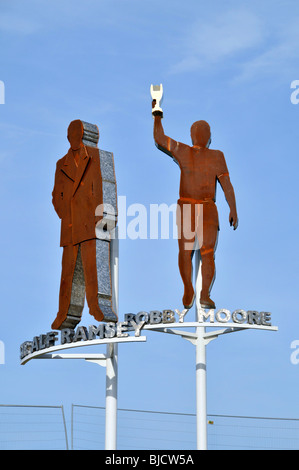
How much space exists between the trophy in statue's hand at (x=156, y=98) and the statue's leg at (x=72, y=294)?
12.1 ft

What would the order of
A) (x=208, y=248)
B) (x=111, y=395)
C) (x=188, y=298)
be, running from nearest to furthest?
1. (x=111, y=395)
2. (x=188, y=298)
3. (x=208, y=248)

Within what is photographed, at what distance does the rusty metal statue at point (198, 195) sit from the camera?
102 feet

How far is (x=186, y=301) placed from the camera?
30.9m

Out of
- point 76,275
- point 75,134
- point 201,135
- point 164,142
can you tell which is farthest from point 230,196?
point 76,275

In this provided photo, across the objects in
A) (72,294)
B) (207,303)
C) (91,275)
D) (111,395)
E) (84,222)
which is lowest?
(111,395)

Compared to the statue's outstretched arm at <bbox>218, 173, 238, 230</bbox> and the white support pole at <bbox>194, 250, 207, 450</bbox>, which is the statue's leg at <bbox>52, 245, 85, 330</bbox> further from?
the statue's outstretched arm at <bbox>218, 173, 238, 230</bbox>

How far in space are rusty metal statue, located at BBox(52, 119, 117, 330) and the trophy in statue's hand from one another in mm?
1451

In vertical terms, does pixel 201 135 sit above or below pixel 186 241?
above

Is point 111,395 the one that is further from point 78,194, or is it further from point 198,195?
point 198,195

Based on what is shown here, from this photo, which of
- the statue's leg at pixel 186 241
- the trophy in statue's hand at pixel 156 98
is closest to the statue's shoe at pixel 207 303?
the statue's leg at pixel 186 241

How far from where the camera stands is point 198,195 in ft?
104

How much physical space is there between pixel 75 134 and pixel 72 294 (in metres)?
3.75

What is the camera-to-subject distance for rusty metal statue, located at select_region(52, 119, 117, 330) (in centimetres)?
3091
